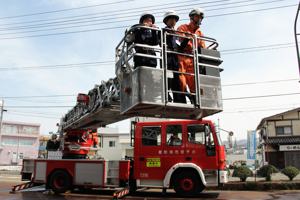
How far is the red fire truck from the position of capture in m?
9.95

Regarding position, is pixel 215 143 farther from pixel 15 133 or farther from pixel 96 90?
pixel 15 133

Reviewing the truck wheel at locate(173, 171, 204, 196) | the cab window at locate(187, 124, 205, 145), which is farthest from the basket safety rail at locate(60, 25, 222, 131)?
the truck wheel at locate(173, 171, 204, 196)

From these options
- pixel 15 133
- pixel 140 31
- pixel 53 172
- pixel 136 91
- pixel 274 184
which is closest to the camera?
pixel 136 91

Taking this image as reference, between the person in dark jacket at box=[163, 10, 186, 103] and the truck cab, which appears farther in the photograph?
the truck cab

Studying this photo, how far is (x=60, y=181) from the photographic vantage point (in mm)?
11461

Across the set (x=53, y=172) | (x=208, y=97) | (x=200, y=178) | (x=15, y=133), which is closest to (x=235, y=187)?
(x=200, y=178)

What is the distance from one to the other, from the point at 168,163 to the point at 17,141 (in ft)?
188

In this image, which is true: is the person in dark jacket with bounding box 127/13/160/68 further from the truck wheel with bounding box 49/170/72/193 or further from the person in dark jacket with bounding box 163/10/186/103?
the truck wheel with bounding box 49/170/72/193

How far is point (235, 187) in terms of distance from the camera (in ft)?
45.3

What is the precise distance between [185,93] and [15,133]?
2431 inches

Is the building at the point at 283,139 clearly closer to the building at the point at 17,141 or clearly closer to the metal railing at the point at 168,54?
the metal railing at the point at 168,54

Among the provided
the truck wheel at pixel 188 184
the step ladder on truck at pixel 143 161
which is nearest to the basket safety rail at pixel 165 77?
the step ladder on truck at pixel 143 161

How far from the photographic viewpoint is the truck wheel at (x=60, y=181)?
11305mm

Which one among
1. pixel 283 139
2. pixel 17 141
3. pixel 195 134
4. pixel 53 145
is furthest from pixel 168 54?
pixel 17 141
